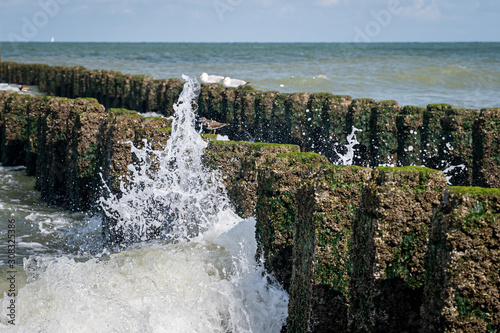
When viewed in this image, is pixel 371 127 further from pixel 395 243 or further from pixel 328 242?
pixel 395 243

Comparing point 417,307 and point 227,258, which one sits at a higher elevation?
point 417,307

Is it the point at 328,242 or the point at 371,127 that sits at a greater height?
the point at 371,127

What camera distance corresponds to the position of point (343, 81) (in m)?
23.3

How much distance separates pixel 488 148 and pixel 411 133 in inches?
39.5

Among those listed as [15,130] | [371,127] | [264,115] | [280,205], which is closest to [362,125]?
[371,127]

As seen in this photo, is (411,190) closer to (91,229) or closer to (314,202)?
(314,202)

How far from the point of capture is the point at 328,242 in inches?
127

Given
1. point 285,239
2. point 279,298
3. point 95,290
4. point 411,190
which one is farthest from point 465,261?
point 95,290

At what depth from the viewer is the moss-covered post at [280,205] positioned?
13.0 feet

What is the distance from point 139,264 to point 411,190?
300 cm

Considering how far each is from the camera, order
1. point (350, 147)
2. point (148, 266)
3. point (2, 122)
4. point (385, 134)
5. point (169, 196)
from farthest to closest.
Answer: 1. point (2, 122)
2. point (350, 147)
3. point (385, 134)
4. point (169, 196)
5. point (148, 266)

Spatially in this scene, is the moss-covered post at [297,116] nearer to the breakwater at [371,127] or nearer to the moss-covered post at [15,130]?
the breakwater at [371,127]

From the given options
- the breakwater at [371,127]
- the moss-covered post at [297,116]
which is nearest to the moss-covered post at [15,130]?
the breakwater at [371,127]

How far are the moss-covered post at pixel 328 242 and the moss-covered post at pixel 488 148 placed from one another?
3345mm
